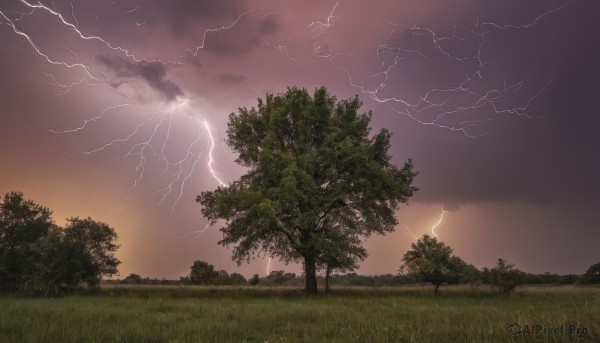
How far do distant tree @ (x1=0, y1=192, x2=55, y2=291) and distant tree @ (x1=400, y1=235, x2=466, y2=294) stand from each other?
2978 cm

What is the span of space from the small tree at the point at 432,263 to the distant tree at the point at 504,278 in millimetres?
1987

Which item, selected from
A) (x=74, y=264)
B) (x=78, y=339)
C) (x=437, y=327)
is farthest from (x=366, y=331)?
(x=74, y=264)

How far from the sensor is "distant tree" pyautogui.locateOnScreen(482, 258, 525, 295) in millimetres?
23000

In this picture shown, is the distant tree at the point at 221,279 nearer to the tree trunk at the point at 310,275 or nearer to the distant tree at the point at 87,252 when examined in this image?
the distant tree at the point at 87,252

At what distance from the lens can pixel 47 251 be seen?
86.8 ft

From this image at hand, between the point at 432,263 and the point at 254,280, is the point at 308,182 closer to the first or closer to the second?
the point at 432,263

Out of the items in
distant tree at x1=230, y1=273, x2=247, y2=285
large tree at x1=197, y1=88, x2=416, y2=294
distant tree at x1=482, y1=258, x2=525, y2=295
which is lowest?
distant tree at x1=230, y1=273, x2=247, y2=285

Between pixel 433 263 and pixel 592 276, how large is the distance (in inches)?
1271

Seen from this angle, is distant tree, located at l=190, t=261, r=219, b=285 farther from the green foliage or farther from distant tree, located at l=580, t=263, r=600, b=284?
distant tree, located at l=580, t=263, r=600, b=284

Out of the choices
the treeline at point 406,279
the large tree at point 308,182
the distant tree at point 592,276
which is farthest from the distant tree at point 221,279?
the distant tree at point 592,276

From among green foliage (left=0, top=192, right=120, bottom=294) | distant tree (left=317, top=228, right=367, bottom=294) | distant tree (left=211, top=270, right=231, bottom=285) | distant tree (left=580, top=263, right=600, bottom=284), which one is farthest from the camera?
distant tree (left=211, top=270, right=231, bottom=285)

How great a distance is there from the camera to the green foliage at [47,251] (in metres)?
26.2

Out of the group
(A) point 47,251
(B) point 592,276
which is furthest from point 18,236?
(B) point 592,276

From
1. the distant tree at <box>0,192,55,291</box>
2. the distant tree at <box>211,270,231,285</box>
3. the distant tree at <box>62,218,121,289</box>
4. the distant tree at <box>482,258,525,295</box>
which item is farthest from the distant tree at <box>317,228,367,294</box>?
the distant tree at <box>211,270,231,285</box>
